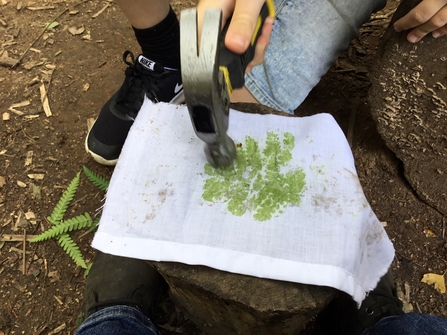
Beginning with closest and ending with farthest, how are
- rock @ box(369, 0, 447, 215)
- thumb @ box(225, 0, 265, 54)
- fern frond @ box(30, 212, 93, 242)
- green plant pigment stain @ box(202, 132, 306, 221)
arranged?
thumb @ box(225, 0, 265, 54), green plant pigment stain @ box(202, 132, 306, 221), rock @ box(369, 0, 447, 215), fern frond @ box(30, 212, 93, 242)

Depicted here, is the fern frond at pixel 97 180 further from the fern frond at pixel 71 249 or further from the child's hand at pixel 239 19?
the child's hand at pixel 239 19

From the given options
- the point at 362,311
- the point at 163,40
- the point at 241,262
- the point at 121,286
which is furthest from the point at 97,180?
the point at 362,311

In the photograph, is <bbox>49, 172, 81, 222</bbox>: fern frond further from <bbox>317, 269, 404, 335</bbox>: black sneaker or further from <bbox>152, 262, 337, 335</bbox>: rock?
<bbox>317, 269, 404, 335</bbox>: black sneaker

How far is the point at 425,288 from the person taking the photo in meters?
1.75

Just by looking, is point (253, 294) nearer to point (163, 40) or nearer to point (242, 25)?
point (242, 25)

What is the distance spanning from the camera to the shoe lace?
196 centimetres

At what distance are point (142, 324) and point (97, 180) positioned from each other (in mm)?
815

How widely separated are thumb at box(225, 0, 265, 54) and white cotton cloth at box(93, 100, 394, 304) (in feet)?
1.30

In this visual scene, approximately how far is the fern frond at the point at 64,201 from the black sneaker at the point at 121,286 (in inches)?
13.6

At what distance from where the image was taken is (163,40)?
1.87 metres

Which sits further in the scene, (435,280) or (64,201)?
(64,201)

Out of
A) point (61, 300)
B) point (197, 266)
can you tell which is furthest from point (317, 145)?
point (61, 300)

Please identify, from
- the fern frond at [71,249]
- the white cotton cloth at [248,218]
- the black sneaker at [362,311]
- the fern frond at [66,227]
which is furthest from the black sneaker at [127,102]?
the black sneaker at [362,311]

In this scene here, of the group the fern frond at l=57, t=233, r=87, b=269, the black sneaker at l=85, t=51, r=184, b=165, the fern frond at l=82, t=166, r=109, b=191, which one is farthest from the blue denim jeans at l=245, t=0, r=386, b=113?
the fern frond at l=57, t=233, r=87, b=269
